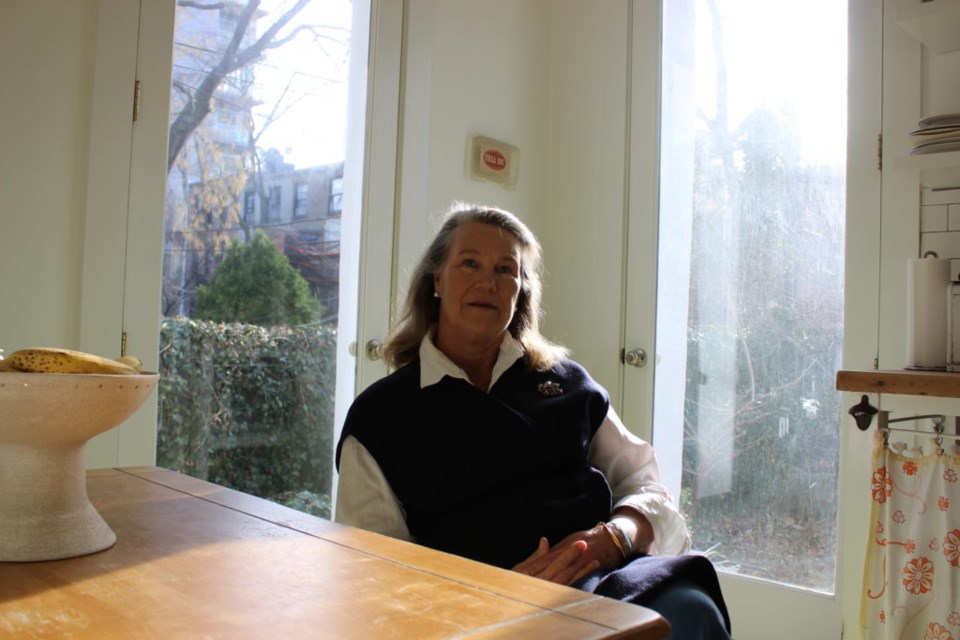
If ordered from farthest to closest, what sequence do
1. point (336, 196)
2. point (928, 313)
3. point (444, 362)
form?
point (336, 196) → point (928, 313) → point (444, 362)

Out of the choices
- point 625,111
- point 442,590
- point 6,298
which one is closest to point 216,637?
point 442,590

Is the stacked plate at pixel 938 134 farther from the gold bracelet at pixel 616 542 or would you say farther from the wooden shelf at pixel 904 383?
the gold bracelet at pixel 616 542

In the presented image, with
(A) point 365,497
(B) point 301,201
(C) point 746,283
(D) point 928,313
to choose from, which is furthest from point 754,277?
(A) point 365,497

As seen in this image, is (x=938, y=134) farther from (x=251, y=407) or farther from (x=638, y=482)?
(x=251, y=407)

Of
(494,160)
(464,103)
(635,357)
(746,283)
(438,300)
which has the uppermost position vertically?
(464,103)

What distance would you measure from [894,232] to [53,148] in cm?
230

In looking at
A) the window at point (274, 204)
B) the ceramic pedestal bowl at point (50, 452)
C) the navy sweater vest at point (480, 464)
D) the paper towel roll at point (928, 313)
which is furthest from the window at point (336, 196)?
the ceramic pedestal bowl at point (50, 452)

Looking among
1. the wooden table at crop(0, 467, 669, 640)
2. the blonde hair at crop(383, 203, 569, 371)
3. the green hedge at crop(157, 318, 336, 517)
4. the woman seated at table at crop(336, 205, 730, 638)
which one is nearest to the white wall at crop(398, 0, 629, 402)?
the green hedge at crop(157, 318, 336, 517)

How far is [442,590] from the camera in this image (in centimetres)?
79

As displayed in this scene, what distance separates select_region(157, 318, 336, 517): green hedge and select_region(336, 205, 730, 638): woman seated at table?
705 mm

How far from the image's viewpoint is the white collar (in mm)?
1727

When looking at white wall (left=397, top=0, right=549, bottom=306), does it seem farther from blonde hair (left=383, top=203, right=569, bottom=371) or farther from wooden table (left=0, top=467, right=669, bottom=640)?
wooden table (left=0, top=467, right=669, bottom=640)

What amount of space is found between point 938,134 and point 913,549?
1.11m

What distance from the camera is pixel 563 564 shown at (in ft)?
4.88
